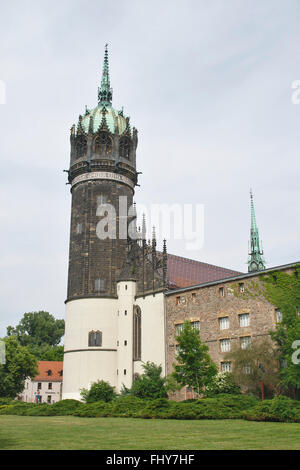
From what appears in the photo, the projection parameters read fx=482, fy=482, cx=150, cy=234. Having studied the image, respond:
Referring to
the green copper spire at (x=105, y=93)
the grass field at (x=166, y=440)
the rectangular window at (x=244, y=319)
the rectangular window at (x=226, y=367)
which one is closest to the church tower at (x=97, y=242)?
the green copper spire at (x=105, y=93)

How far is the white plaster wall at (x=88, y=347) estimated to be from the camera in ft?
162

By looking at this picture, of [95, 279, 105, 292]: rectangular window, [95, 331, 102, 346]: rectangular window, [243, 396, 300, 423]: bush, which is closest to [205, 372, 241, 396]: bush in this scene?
[243, 396, 300, 423]: bush

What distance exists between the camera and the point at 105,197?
55.4 meters

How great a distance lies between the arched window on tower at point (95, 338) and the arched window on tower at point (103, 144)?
2104cm

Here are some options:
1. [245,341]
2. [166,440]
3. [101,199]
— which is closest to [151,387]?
[245,341]

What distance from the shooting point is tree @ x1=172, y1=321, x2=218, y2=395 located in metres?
35.8

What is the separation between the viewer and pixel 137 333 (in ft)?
164

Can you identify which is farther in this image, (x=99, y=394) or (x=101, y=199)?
(x=101, y=199)

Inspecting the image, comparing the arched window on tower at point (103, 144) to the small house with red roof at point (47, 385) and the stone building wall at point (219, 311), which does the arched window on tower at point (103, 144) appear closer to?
the stone building wall at point (219, 311)

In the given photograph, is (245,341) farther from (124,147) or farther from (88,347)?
(124,147)

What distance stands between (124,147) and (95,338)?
76.5 feet

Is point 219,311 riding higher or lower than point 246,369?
higher
